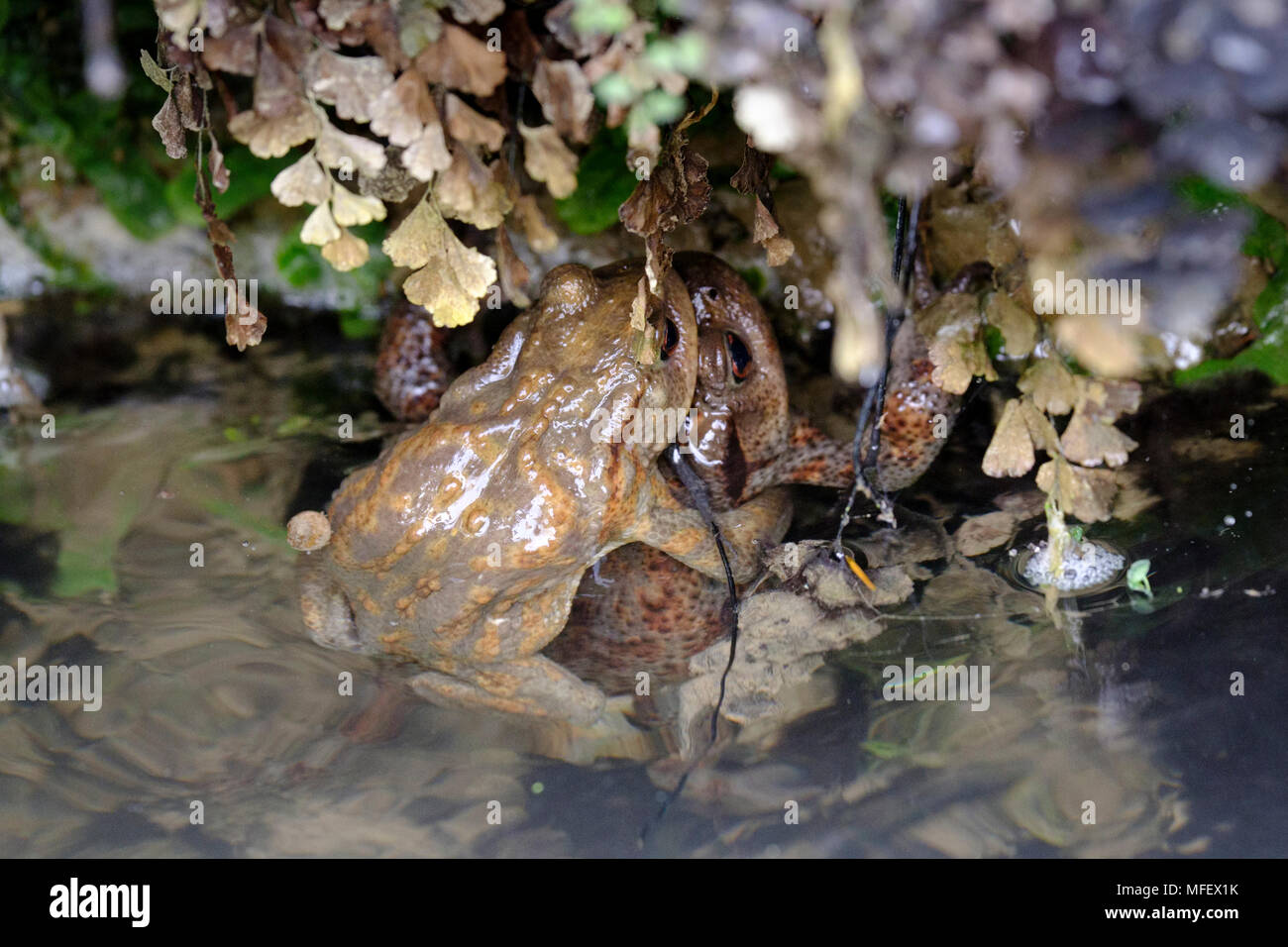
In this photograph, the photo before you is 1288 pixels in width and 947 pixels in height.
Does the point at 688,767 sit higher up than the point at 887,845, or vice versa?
the point at 688,767

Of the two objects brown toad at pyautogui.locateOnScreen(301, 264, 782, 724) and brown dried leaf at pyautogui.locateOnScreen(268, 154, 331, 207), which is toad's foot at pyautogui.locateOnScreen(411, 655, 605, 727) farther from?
brown dried leaf at pyautogui.locateOnScreen(268, 154, 331, 207)

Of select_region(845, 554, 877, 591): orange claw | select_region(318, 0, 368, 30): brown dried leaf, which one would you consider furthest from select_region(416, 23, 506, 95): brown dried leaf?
select_region(845, 554, 877, 591): orange claw

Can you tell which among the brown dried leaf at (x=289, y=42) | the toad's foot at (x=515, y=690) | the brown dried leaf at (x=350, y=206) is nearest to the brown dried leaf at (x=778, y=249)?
the brown dried leaf at (x=350, y=206)

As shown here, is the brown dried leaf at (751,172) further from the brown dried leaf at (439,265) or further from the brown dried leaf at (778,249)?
the brown dried leaf at (439,265)

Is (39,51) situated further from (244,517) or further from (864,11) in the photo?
(864,11)

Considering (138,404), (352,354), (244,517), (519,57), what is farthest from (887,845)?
(138,404)

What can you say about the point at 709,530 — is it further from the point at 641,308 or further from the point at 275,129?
the point at 275,129
